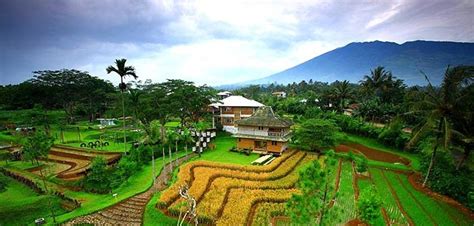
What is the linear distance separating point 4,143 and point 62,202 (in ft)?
83.2

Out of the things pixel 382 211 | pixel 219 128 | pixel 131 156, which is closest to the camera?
pixel 382 211

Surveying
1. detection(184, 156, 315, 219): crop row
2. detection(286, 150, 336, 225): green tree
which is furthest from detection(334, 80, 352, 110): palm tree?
detection(286, 150, 336, 225): green tree

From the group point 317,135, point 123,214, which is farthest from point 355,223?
point 123,214

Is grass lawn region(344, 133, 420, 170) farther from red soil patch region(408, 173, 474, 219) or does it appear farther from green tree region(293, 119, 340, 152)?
green tree region(293, 119, 340, 152)

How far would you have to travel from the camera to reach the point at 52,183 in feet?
76.1

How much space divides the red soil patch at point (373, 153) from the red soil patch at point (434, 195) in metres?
6.45

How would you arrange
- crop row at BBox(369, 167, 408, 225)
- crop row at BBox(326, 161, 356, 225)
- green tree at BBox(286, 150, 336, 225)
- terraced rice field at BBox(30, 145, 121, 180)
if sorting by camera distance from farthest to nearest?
terraced rice field at BBox(30, 145, 121, 180)
crop row at BBox(369, 167, 408, 225)
crop row at BBox(326, 161, 356, 225)
green tree at BBox(286, 150, 336, 225)

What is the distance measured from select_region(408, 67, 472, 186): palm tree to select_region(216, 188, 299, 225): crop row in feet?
38.5

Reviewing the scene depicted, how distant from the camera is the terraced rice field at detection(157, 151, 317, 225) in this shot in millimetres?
15508

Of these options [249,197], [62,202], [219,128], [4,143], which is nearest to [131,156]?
[62,202]

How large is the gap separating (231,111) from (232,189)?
26.4 metres

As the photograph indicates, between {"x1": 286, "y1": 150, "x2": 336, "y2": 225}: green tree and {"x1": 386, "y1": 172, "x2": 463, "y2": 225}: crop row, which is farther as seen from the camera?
{"x1": 386, "y1": 172, "x2": 463, "y2": 225}: crop row

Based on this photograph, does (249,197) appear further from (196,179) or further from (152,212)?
(152,212)

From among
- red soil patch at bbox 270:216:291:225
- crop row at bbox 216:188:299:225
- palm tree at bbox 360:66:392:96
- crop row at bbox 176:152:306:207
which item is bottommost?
red soil patch at bbox 270:216:291:225
